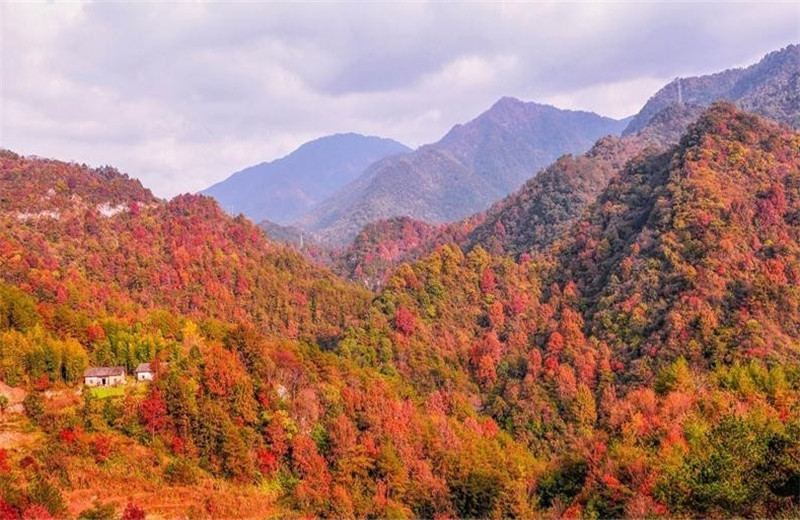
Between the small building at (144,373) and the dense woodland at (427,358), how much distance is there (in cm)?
120

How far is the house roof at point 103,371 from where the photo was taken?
1508 inches

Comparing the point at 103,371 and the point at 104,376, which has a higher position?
the point at 103,371

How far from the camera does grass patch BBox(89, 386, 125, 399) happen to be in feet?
123

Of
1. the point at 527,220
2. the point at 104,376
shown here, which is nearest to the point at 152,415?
the point at 104,376

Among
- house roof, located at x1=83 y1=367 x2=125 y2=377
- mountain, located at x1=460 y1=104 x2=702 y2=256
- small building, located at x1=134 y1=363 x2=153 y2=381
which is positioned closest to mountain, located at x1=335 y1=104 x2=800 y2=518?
mountain, located at x1=460 y1=104 x2=702 y2=256

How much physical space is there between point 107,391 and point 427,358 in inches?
1537

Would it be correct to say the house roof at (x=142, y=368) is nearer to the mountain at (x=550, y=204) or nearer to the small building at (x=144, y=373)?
the small building at (x=144, y=373)

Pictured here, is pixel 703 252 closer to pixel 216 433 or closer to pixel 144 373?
pixel 216 433

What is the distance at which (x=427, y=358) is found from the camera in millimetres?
71188

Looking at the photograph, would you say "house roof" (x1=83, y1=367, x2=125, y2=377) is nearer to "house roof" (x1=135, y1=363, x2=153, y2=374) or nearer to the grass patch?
the grass patch

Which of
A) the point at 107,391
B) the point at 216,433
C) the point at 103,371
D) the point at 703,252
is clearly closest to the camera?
the point at 216,433

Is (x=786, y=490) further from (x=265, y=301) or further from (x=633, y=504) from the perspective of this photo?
(x=265, y=301)

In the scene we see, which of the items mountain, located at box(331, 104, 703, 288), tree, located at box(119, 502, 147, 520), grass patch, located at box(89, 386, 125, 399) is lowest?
tree, located at box(119, 502, 147, 520)

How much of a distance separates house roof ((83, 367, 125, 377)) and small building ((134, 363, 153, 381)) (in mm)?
960
